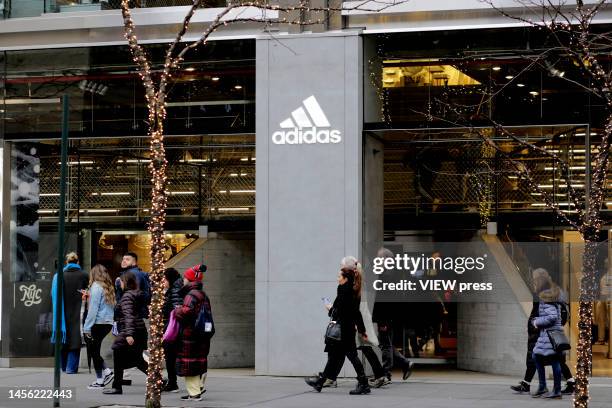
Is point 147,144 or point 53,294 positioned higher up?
point 147,144

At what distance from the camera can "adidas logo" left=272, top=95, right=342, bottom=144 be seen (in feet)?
54.1

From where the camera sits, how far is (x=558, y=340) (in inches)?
553

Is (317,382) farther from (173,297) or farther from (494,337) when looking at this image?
(494,337)

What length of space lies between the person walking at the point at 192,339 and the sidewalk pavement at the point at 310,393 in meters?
0.29

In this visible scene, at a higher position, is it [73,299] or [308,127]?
[308,127]

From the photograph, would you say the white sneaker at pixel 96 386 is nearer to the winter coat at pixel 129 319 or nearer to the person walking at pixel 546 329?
the winter coat at pixel 129 319

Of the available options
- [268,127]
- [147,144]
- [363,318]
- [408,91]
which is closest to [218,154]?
[147,144]

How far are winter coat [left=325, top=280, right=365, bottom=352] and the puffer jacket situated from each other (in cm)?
234

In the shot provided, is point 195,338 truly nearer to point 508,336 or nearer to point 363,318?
point 363,318

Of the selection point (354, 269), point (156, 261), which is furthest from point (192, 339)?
point (354, 269)

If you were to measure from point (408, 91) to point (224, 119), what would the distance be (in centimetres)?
299

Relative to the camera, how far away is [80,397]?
13.9 m

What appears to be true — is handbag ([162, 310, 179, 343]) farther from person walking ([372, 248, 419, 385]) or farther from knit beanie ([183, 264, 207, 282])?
person walking ([372, 248, 419, 385])

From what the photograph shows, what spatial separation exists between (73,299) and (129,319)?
3.43 m
